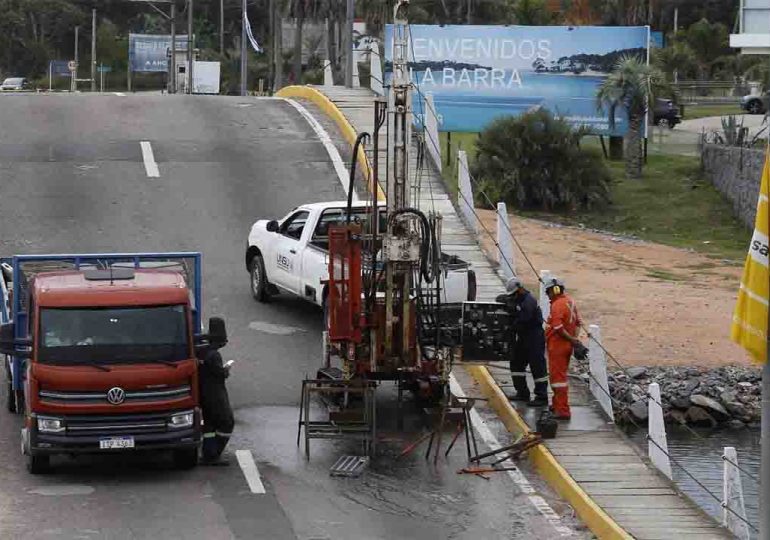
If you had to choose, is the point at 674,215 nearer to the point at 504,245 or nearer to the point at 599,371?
the point at 504,245

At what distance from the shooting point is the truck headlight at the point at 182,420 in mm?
15359

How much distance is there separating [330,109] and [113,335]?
70.7ft

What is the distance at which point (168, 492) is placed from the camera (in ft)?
49.5

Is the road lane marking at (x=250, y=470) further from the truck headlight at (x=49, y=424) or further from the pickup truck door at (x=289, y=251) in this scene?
the pickup truck door at (x=289, y=251)

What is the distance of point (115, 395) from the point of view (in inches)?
596

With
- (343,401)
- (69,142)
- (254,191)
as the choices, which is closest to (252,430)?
(343,401)

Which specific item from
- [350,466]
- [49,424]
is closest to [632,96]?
[350,466]

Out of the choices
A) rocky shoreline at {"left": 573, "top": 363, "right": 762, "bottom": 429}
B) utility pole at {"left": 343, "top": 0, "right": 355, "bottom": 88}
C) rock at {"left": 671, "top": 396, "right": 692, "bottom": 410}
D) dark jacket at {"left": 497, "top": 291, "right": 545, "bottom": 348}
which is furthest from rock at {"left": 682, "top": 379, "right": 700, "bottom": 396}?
utility pole at {"left": 343, "top": 0, "right": 355, "bottom": 88}

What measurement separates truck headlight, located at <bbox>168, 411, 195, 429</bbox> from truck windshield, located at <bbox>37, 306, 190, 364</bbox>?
1.90 feet

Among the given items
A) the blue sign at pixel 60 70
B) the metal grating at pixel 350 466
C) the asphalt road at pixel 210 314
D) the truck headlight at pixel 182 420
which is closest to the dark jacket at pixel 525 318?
the asphalt road at pixel 210 314

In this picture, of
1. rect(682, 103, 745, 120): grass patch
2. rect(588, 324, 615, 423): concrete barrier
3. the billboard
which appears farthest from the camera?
rect(682, 103, 745, 120): grass patch

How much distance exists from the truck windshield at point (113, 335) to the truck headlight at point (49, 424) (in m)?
0.60

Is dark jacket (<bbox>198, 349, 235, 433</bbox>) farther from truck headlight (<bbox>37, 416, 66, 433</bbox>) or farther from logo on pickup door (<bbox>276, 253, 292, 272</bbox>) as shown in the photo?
logo on pickup door (<bbox>276, 253, 292, 272</bbox>)

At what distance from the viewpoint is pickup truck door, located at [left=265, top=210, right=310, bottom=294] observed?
71.9 feet
